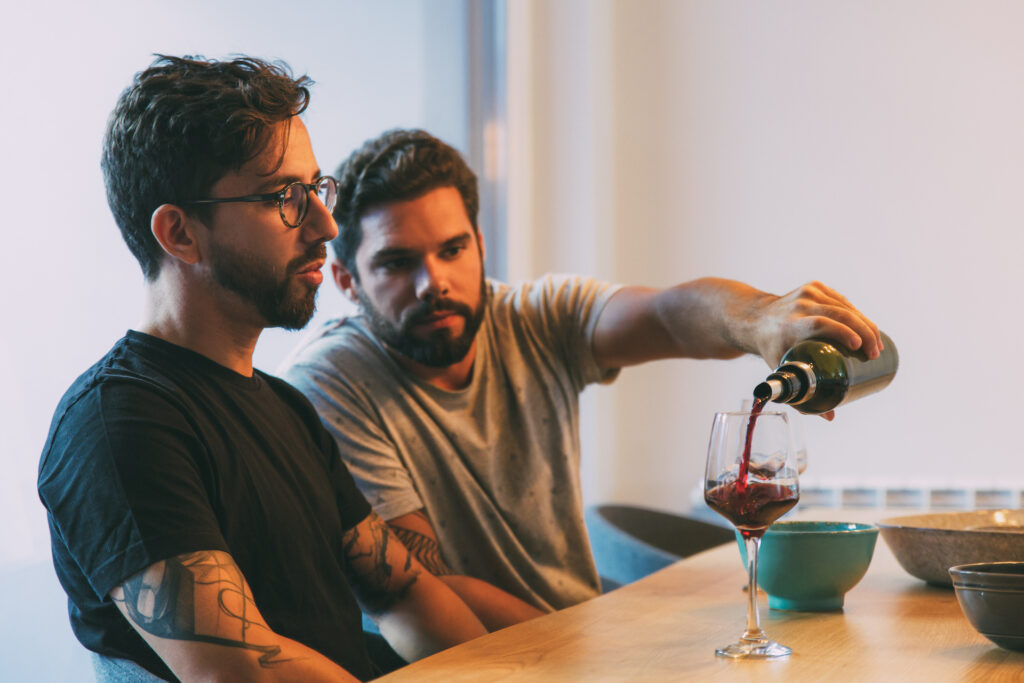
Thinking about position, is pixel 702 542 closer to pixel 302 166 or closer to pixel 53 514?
pixel 302 166

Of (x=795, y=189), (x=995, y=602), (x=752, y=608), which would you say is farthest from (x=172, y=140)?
(x=795, y=189)

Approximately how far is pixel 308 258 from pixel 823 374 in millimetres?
743

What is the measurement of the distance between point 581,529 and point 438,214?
686 mm

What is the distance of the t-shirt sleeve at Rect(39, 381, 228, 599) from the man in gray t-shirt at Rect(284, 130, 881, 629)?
0.64 meters

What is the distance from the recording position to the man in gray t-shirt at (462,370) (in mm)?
1844

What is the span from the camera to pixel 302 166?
1492 millimetres

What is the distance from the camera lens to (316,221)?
1503mm

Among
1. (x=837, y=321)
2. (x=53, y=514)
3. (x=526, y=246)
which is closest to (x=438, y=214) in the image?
(x=837, y=321)

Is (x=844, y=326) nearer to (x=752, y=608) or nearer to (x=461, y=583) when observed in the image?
(x=752, y=608)

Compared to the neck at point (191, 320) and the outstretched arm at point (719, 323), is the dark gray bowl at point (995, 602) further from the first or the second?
the neck at point (191, 320)

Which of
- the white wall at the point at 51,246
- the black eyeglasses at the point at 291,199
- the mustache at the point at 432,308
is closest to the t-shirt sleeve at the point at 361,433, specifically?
the mustache at the point at 432,308

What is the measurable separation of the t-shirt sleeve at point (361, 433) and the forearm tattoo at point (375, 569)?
0.59 feet

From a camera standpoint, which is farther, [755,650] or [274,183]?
[274,183]

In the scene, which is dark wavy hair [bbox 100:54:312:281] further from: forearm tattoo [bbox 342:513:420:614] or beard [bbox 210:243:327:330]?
forearm tattoo [bbox 342:513:420:614]
